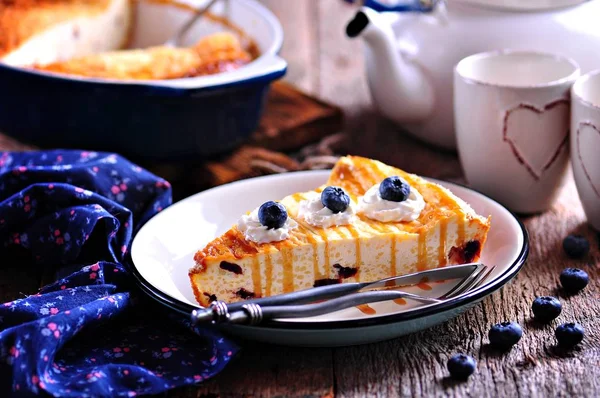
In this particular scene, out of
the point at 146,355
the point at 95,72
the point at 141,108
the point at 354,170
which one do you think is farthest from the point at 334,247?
the point at 95,72

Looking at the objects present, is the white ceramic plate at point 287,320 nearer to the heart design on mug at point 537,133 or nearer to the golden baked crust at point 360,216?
the golden baked crust at point 360,216

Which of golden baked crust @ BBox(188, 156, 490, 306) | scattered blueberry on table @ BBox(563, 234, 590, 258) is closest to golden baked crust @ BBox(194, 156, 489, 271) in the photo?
golden baked crust @ BBox(188, 156, 490, 306)

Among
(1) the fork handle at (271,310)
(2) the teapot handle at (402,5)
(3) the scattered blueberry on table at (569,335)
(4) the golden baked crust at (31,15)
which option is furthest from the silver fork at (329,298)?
(4) the golden baked crust at (31,15)

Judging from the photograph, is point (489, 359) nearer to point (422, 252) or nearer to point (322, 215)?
point (422, 252)

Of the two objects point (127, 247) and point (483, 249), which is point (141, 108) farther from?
point (483, 249)

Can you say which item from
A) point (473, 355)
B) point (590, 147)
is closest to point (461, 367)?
point (473, 355)

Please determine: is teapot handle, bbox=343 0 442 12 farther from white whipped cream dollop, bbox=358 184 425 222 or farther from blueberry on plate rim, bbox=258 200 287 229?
blueberry on plate rim, bbox=258 200 287 229
